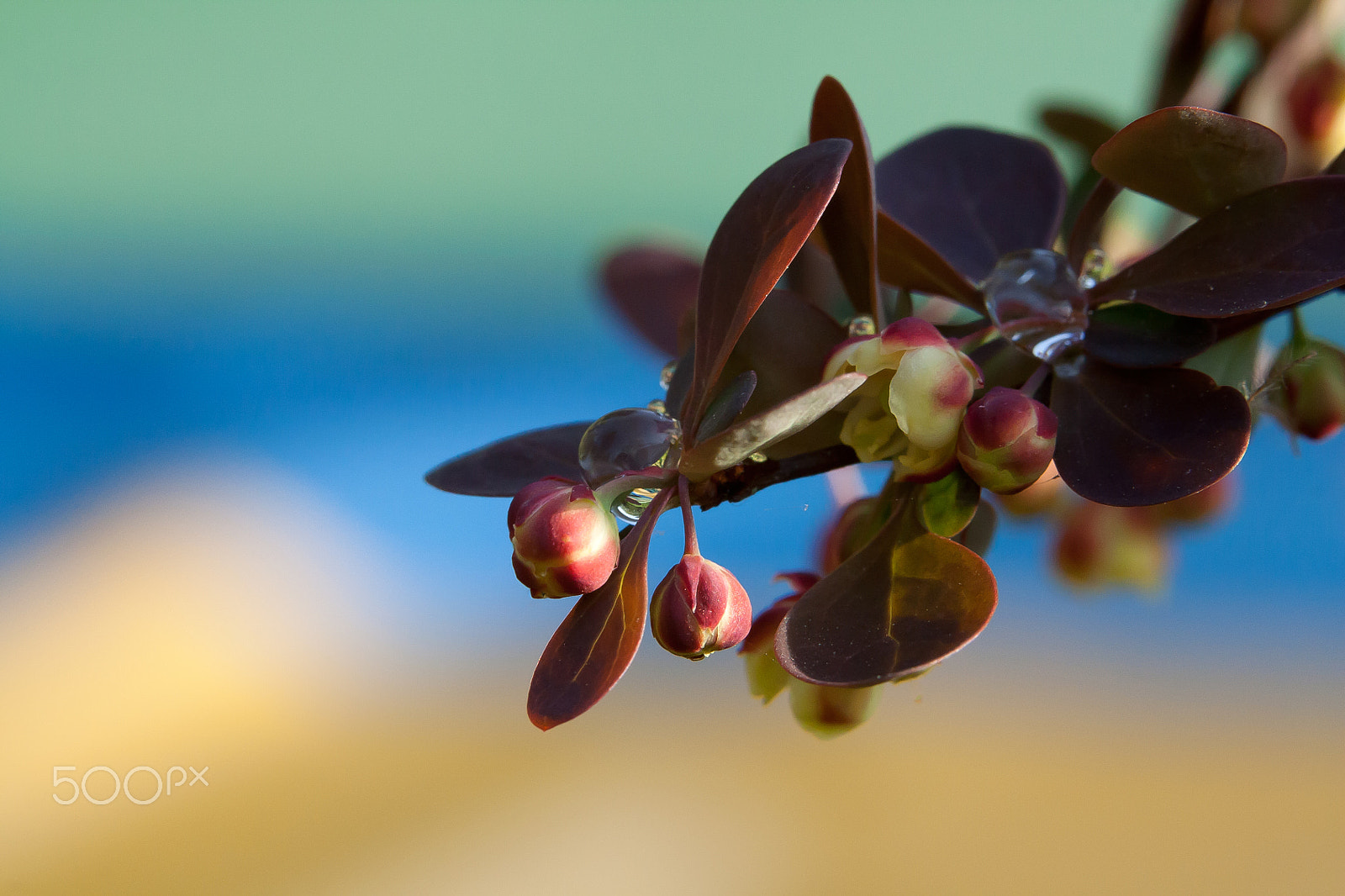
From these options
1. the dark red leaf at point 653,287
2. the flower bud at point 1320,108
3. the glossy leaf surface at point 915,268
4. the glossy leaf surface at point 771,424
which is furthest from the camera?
the dark red leaf at point 653,287

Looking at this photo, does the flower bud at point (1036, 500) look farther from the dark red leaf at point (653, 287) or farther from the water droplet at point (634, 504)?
the water droplet at point (634, 504)

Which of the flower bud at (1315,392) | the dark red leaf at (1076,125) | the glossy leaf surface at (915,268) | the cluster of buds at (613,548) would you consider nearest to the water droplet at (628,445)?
the cluster of buds at (613,548)

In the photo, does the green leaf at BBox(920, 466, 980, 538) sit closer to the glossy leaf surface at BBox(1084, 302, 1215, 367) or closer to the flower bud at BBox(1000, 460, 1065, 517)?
the glossy leaf surface at BBox(1084, 302, 1215, 367)

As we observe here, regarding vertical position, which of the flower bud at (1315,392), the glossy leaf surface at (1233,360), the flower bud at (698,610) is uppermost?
the flower bud at (698,610)

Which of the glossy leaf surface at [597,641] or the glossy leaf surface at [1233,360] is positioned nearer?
the glossy leaf surface at [597,641]

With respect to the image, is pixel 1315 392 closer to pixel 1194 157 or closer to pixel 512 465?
pixel 1194 157

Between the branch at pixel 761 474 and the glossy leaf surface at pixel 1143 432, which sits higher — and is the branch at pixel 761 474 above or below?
above

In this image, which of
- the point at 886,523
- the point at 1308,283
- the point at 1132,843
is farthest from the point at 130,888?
the point at 1132,843
